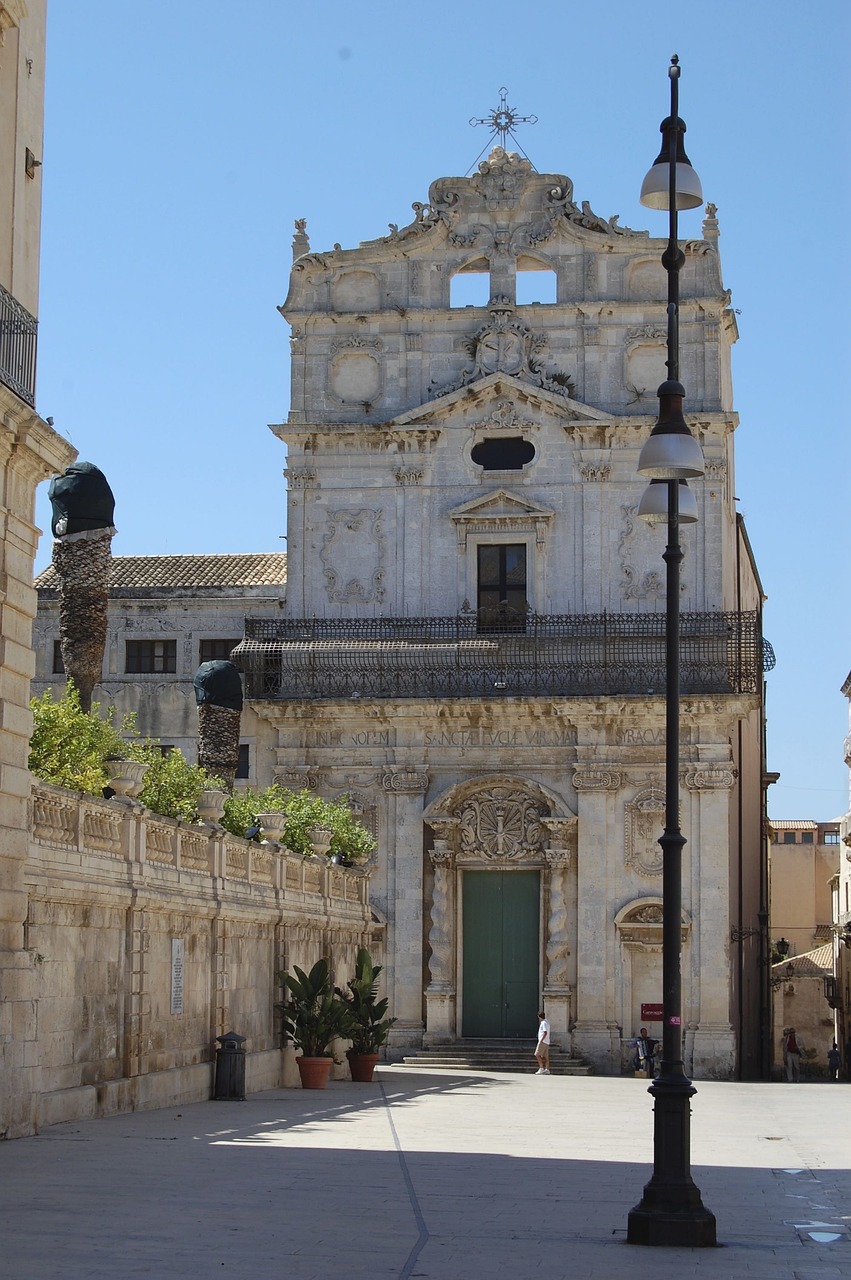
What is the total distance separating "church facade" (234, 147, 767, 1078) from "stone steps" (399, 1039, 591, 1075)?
49cm

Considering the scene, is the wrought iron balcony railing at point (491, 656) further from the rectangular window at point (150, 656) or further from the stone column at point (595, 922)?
the rectangular window at point (150, 656)

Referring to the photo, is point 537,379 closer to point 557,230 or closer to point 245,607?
point 557,230

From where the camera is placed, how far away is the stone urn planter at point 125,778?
2209cm

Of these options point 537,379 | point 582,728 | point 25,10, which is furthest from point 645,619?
point 25,10

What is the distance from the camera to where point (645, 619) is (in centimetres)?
4134

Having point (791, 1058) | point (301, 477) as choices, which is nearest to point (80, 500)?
point (301, 477)

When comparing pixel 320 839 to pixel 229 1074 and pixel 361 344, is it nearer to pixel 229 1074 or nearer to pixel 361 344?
pixel 229 1074

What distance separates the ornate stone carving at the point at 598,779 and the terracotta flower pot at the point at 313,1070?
13.1 metres

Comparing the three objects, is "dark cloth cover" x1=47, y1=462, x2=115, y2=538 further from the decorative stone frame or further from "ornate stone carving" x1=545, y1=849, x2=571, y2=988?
"ornate stone carving" x1=545, y1=849, x2=571, y2=988

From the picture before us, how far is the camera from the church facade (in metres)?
40.4

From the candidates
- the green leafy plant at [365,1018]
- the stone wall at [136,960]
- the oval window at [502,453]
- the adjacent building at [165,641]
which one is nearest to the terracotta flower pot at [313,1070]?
the stone wall at [136,960]

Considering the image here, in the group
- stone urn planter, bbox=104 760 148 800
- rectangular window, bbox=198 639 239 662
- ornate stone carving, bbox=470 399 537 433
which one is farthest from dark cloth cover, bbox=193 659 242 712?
stone urn planter, bbox=104 760 148 800

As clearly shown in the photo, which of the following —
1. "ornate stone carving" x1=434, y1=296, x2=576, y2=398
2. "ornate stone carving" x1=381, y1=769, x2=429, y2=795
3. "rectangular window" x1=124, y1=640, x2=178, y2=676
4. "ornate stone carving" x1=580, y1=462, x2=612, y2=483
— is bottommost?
"ornate stone carving" x1=381, y1=769, x2=429, y2=795

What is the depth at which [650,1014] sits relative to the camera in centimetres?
3956
